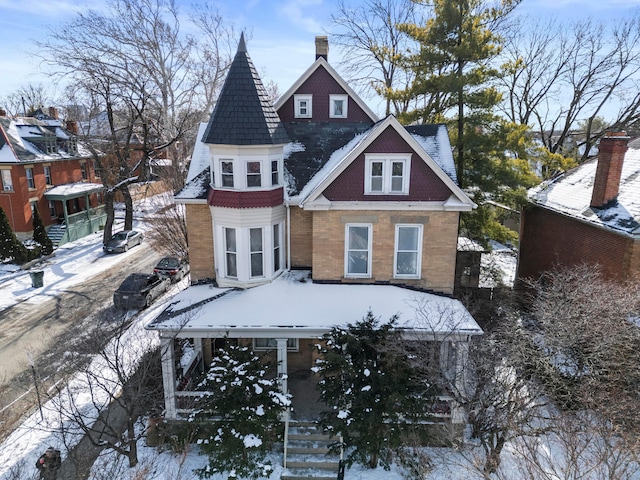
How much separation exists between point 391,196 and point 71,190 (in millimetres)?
31504

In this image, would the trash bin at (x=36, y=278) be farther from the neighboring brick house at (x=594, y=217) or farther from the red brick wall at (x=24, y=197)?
the neighboring brick house at (x=594, y=217)

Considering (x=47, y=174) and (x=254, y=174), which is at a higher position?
(x=254, y=174)

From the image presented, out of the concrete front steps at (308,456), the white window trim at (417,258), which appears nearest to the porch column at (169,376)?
→ the concrete front steps at (308,456)

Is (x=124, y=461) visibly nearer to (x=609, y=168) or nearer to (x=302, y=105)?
(x=302, y=105)

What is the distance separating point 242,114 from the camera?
1460 cm

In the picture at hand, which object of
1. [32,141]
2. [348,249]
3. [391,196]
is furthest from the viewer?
[32,141]

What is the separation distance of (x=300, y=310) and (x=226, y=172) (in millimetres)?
5493

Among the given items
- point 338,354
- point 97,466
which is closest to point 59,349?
point 97,466

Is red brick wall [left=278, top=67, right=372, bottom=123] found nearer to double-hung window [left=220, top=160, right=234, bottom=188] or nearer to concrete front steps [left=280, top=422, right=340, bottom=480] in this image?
double-hung window [left=220, top=160, right=234, bottom=188]

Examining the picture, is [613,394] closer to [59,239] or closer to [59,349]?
[59,349]

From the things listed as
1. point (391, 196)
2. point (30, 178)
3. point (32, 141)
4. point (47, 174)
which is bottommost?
point (30, 178)

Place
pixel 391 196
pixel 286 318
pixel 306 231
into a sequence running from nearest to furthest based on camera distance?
pixel 286 318 → pixel 391 196 → pixel 306 231

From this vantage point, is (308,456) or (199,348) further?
(199,348)

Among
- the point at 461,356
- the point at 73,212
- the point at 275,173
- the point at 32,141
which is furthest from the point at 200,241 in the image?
the point at 73,212
